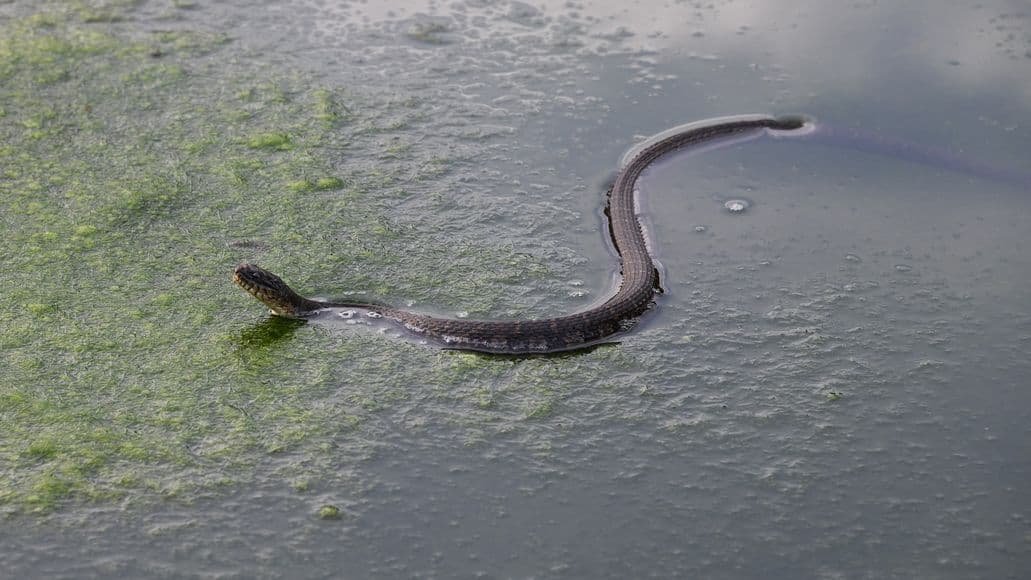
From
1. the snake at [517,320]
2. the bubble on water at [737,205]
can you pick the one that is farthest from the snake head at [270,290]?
the bubble on water at [737,205]

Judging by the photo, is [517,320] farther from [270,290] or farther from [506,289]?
[270,290]

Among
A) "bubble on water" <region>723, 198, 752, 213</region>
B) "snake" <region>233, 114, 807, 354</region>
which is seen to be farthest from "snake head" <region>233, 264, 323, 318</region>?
"bubble on water" <region>723, 198, 752, 213</region>

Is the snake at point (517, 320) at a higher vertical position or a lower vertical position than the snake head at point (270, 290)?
lower

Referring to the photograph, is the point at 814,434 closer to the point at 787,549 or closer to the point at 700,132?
the point at 787,549

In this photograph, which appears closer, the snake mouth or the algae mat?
the algae mat

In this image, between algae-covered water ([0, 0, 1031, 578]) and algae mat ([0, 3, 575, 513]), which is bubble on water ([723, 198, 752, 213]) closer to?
algae-covered water ([0, 0, 1031, 578])

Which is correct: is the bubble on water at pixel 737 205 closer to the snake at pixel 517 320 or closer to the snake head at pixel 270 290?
the snake at pixel 517 320

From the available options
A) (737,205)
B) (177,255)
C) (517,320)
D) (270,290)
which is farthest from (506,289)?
(177,255)
